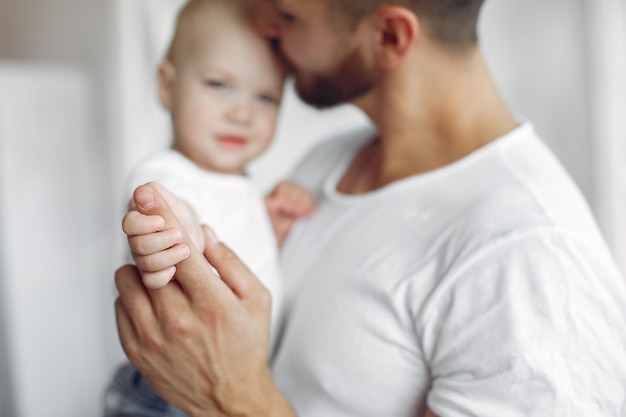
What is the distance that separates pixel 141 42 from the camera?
3.93 feet

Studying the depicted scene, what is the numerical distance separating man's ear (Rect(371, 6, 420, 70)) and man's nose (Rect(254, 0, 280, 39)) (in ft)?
0.38

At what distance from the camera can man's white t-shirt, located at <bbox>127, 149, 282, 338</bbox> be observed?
0.72m

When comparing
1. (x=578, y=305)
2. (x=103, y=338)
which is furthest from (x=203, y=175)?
(x=103, y=338)

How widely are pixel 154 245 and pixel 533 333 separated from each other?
0.89ft

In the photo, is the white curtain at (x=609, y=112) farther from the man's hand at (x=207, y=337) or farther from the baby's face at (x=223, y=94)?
the man's hand at (x=207, y=337)

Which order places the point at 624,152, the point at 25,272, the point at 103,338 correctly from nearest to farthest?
the point at 624,152 < the point at 25,272 < the point at 103,338

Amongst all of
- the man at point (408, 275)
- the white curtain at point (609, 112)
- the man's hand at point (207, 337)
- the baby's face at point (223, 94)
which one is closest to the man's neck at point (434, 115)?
the man at point (408, 275)

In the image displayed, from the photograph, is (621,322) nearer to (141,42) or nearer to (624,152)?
(624,152)

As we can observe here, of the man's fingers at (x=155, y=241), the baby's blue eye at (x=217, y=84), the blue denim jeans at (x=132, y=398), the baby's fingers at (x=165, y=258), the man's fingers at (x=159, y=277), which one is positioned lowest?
the blue denim jeans at (x=132, y=398)

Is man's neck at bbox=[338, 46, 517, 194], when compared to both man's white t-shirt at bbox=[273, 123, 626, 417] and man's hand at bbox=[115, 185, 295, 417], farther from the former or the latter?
man's hand at bbox=[115, 185, 295, 417]

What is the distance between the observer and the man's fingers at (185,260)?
0.46 meters

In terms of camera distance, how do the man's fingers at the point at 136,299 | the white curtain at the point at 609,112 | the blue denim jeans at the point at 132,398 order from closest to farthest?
the man's fingers at the point at 136,299
the blue denim jeans at the point at 132,398
the white curtain at the point at 609,112

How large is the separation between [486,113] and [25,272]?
78 cm

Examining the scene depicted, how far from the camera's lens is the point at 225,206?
77 cm
